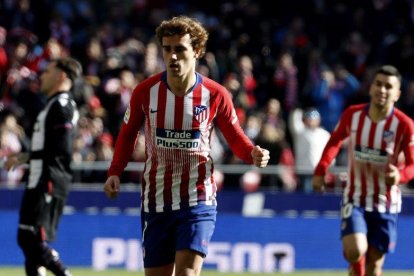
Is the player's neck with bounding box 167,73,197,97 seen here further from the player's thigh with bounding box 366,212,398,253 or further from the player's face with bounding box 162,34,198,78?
the player's thigh with bounding box 366,212,398,253

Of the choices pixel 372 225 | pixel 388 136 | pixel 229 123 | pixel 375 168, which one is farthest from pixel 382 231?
pixel 229 123

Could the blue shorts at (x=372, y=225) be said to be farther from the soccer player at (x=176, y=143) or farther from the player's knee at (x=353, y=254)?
the soccer player at (x=176, y=143)

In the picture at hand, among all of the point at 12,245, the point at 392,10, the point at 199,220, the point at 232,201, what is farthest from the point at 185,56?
the point at 392,10

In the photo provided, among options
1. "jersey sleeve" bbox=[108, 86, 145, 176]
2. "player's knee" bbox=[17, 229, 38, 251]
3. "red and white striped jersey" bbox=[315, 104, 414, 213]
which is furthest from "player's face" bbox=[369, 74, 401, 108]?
"player's knee" bbox=[17, 229, 38, 251]

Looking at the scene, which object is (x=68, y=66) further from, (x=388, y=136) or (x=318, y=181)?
(x=388, y=136)

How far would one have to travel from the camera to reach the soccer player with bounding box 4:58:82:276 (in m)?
10.9

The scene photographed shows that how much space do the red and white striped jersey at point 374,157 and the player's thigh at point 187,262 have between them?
2896mm

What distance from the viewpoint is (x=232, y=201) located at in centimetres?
1648

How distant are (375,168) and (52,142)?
113 inches

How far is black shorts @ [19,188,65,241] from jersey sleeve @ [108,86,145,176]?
2683 mm

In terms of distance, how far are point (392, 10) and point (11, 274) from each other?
10924 millimetres

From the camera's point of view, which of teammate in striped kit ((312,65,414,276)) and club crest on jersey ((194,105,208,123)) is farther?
teammate in striped kit ((312,65,414,276))

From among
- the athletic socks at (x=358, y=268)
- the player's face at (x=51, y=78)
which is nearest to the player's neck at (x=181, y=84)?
the player's face at (x=51, y=78)

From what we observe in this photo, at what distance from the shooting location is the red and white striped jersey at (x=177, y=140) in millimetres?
8359
